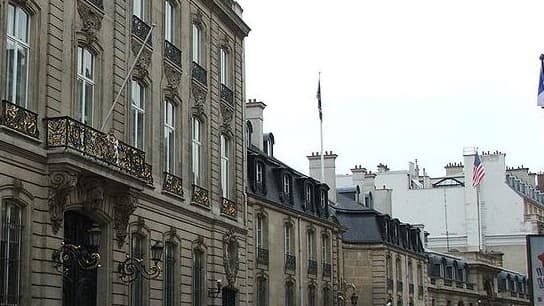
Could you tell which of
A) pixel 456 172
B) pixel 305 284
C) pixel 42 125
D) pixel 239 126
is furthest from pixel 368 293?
pixel 456 172

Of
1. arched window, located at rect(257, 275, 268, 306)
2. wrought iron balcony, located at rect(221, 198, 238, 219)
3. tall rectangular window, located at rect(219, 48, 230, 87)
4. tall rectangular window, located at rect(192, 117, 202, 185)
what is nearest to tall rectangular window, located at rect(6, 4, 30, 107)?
tall rectangular window, located at rect(192, 117, 202, 185)

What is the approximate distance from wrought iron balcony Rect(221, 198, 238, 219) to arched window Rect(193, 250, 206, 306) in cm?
246

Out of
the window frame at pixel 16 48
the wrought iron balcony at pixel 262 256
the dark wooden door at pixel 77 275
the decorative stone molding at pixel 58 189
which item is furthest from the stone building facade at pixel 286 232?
the window frame at pixel 16 48

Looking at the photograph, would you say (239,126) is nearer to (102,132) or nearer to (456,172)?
(102,132)

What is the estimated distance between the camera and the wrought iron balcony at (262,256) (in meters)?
42.4

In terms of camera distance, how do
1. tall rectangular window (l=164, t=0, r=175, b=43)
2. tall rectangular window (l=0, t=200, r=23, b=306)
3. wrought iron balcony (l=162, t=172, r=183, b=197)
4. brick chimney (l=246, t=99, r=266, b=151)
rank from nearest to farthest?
tall rectangular window (l=0, t=200, r=23, b=306)
wrought iron balcony (l=162, t=172, r=183, b=197)
tall rectangular window (l=164, t=0, r=175, b=43)
brick chimney (l=246, t=99, r=266, b=151)

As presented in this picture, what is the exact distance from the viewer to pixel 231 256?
35.5m

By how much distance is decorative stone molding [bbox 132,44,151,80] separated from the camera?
28531mm

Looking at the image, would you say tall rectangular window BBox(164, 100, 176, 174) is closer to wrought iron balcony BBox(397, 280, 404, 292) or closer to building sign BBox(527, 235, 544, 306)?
building sign BBox(527, 235, 544, 306)

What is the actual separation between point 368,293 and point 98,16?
37.0 meters

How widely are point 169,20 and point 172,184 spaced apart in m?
5.09

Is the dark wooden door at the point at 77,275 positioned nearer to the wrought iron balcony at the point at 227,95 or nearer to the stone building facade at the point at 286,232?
the wrought iron balcony at the point at 227,95

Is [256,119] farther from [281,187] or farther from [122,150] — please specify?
[122,150]

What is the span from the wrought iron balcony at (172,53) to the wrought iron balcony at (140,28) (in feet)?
4.21
